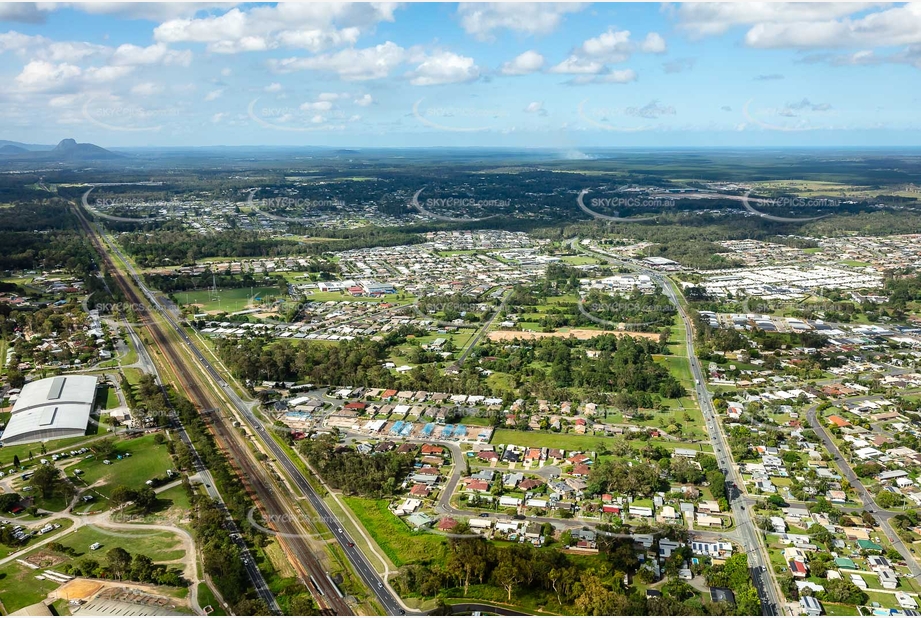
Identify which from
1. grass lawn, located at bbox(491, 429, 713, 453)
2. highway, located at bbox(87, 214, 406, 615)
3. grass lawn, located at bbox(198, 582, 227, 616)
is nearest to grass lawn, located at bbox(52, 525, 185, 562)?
grass lawn, located at bbox(198, 582, 227, 616)

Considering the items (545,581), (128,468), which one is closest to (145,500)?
(128,468)

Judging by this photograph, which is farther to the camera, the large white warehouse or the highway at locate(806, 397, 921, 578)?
the large white warehouse

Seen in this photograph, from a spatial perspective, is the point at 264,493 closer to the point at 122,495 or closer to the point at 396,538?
the point at 122,495

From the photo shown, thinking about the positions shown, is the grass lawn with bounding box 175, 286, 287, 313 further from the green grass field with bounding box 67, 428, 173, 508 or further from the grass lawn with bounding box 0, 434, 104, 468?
the green grass field with bounding box 67, 428, 173, 508

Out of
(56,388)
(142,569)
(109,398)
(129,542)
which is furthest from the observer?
(109,398)

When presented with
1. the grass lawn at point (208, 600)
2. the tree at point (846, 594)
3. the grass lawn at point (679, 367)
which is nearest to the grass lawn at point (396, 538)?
the grass lawn at point (208, 600)
